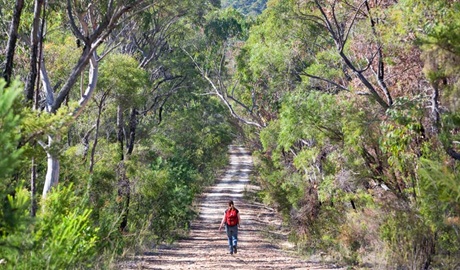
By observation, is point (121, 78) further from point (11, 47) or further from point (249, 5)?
point (249, 5)

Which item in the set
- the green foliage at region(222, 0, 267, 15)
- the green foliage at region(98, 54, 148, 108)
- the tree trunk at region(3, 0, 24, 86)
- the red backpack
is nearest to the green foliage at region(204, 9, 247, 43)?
the green foliage at region(98, 54, 148, 108)

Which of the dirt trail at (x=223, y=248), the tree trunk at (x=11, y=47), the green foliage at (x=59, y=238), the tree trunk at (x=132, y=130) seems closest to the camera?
the green foliage at (x=59, y=238)

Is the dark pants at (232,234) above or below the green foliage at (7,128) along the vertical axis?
below

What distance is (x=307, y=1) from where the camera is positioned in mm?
17094

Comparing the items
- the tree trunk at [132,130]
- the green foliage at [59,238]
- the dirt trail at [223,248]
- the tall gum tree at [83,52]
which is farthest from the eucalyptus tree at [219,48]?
the green foliage at [59,238]

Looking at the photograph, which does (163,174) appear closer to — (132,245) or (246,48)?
(132,245)

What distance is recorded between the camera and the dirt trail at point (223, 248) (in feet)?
55.1

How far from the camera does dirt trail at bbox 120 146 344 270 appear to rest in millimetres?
16789

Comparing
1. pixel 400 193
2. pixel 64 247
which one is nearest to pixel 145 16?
pixel 400 193

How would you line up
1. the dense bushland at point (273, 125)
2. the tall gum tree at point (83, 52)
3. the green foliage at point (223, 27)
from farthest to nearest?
the green foliage at point (223, 27) < the tall gum tree at point (83, 52) < the dense bushland at point (273, 125)

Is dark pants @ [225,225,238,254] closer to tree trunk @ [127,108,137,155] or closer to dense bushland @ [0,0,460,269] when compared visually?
dense bushland @ [0,0,460,269]

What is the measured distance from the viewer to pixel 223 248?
21359mm

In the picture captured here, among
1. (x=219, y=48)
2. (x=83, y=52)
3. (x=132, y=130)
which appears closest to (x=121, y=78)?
(x=132, y=130)

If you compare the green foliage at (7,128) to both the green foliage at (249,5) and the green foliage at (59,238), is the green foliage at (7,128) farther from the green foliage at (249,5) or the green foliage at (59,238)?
the green foliage at (249,5)
